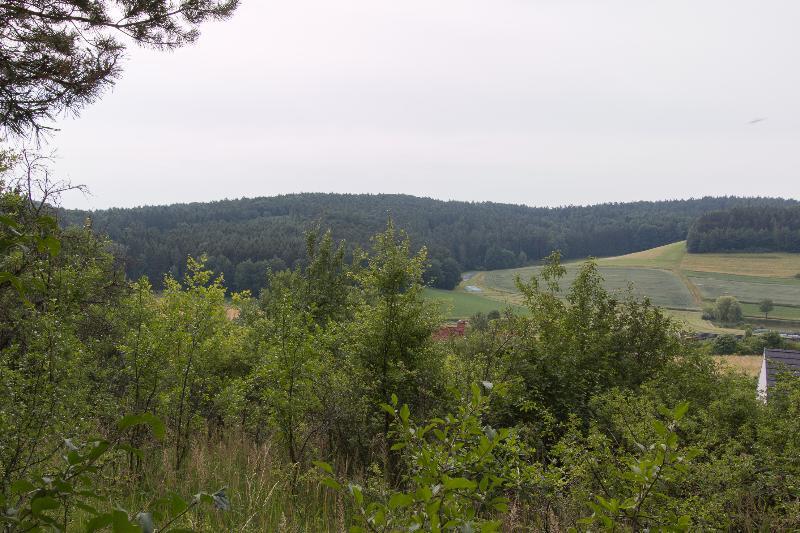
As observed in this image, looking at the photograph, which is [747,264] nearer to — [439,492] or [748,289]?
[748,289]

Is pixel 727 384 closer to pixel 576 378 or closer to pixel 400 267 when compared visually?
pixel 576 378

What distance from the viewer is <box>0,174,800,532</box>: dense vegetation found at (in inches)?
81.0

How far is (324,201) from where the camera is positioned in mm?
125625

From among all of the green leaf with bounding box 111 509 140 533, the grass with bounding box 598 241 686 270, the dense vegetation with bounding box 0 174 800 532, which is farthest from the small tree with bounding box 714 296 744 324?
the green leaf with bounding box 111 509 140 533

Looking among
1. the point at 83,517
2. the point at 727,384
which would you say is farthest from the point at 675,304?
the point at 83,517

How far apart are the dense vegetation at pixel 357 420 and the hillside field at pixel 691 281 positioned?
53.4m

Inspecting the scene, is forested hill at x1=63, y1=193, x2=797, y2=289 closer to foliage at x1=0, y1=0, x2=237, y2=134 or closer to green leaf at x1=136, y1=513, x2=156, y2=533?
foliage at x1=0, y1=0, x2=237, y2=134

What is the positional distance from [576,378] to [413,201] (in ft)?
433

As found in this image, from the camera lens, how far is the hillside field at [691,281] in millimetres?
72938

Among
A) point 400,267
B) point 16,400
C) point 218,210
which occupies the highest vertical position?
point 218,210

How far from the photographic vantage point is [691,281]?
90.1 metres

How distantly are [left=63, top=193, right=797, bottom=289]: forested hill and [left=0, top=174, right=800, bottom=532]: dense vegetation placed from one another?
176 feet

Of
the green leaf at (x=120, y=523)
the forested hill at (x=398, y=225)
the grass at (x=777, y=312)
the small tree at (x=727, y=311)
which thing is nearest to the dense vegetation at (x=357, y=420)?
the green leaf at (x=120, y=523)

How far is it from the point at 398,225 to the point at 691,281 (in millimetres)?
53929
